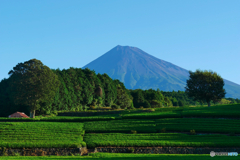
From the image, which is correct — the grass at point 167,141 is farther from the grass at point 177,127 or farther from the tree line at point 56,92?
the tree line at point 56,92

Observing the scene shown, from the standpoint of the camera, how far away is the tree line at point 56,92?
4509cm

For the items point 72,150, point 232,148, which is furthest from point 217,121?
point 72,150

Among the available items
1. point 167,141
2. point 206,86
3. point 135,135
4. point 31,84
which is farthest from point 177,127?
point 206,86

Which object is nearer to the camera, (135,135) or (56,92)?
(135,135)

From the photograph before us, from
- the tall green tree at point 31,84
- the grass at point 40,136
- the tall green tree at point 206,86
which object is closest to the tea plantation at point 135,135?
the grass at point 40,136

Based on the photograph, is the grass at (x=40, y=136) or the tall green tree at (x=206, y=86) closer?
the grass at (x=40, y=136)

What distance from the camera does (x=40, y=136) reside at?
25.8 metres

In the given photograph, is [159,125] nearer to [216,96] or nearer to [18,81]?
[18,81]

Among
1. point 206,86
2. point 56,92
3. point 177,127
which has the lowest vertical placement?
point 177,127

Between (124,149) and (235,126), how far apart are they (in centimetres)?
1662

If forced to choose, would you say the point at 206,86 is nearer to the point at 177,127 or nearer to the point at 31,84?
the point at 177,127

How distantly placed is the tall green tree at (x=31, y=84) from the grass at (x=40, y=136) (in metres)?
13.9

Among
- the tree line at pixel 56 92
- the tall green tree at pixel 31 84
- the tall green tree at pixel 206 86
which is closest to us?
the tall green tree at pixel 31 84

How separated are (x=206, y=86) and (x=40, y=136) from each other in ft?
161
